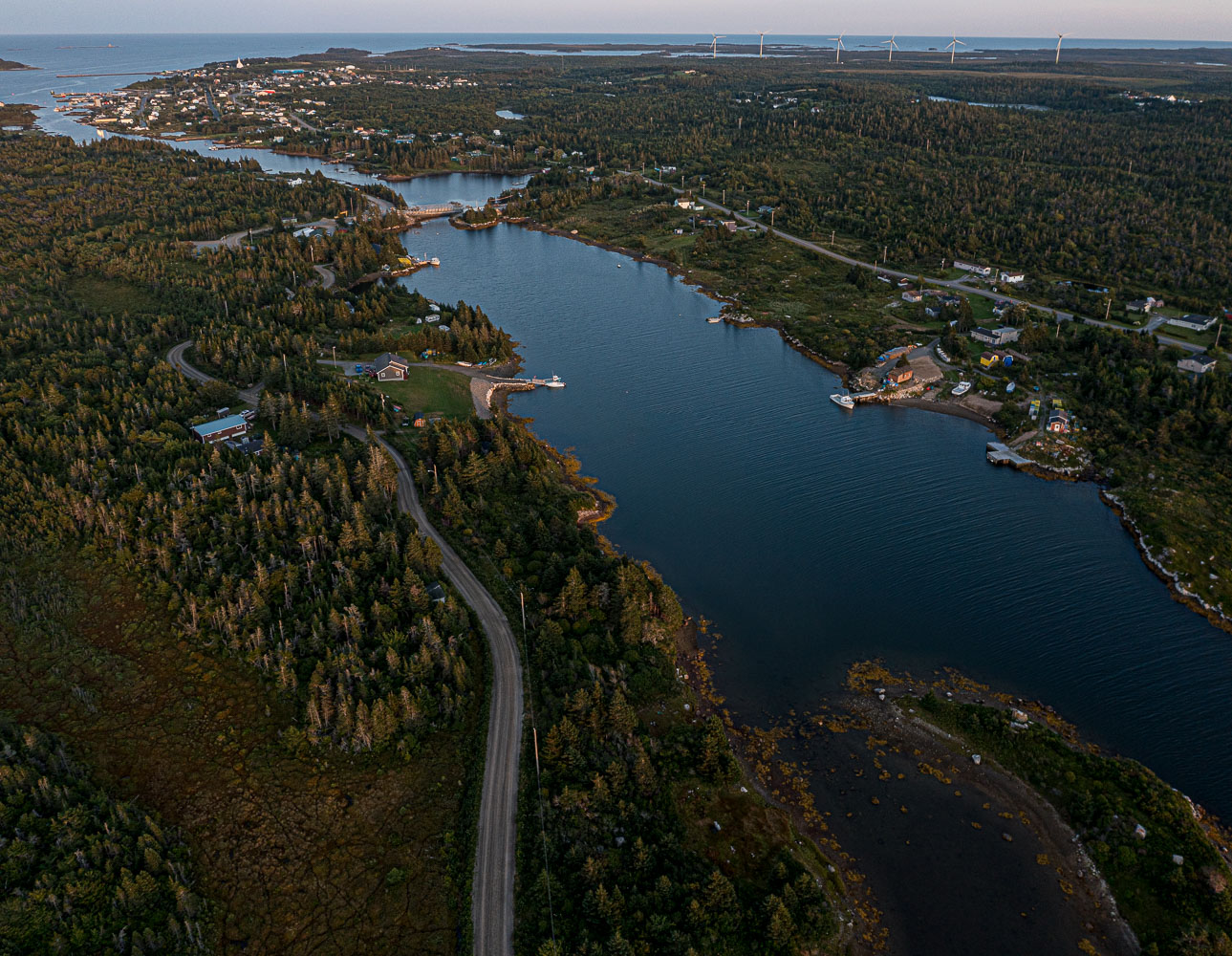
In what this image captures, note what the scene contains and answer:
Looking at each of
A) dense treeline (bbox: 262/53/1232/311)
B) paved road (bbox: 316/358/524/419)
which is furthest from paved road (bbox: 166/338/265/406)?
dense treeline (bbox: 262/53/1232/311)

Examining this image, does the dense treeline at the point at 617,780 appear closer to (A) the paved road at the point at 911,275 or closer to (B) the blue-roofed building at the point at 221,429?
(B) the blue-roofed building at the point at 221,429

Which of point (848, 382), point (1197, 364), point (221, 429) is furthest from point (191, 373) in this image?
point (1197, 364)

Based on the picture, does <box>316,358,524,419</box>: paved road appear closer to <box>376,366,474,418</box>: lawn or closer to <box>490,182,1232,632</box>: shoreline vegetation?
<box>376,366,474,418</box>: lawn

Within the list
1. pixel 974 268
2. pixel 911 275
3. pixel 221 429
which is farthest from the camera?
pixel 911 275

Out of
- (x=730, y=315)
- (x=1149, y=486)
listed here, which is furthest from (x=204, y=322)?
(x=1149, y=486)

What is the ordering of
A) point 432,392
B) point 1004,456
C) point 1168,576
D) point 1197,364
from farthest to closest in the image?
point 432,392
point 1197,364
point 1004,456
point 1168,576

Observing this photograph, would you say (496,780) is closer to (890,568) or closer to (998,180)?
(890,568)

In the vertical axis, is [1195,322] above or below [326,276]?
below
